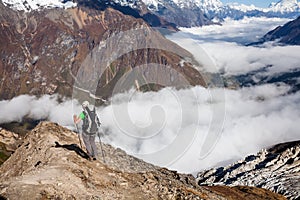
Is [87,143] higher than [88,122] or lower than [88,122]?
lower

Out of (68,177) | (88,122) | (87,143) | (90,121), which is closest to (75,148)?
(87,143)

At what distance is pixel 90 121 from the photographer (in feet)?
134

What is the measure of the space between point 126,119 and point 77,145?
7245mm

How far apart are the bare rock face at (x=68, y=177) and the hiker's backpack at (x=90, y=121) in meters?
3.28

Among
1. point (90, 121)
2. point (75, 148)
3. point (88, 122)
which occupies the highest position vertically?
point (90, 121)

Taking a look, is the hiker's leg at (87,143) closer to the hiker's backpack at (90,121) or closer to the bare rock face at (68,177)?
the hiker's backpack at (90,121)

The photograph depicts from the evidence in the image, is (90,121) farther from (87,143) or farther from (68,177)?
(68,177)

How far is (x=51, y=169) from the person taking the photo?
37.1 m

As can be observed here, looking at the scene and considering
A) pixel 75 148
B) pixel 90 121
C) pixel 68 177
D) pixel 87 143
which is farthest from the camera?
pixel 75 148

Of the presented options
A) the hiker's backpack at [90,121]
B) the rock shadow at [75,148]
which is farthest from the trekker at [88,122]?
the rock shadow at [75,148]

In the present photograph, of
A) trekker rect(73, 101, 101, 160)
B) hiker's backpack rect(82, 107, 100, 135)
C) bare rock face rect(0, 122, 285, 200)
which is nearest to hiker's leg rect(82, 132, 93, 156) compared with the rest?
trekker rect(73, 101, 101, 160)

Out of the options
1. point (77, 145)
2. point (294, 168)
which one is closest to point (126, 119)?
point (77, 145)

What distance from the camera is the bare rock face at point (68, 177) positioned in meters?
33.0

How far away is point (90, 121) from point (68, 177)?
714 centimetres
